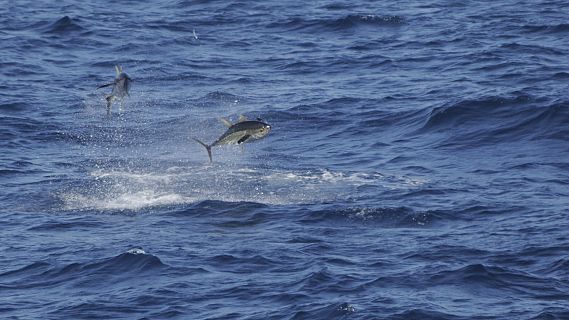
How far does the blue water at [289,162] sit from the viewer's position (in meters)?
26.8

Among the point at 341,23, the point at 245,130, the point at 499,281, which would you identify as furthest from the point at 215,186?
the point at 341,23

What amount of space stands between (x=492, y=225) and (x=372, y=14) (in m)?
25.3

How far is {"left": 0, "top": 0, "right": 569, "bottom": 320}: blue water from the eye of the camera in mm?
26797

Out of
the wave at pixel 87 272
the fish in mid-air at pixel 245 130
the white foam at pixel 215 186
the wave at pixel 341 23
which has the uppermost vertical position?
the fish in mid-air at pixel 245 130

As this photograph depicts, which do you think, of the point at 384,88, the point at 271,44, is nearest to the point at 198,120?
the point at 384,88

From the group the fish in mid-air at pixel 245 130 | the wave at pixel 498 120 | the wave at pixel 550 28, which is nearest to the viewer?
the fish in mid-air at pixel 245 130

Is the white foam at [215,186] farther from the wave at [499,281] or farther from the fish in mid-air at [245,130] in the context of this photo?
the wave at [499,281]

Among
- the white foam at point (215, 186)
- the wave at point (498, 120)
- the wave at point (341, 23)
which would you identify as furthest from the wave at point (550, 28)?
the white foam at point (215, 186)

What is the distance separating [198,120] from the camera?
136 ft

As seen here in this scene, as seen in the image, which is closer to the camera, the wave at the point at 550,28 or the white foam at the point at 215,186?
the white foam at the point at 215,186

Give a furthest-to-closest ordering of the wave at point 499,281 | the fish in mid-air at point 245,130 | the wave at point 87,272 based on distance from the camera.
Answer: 1. the fish in mid-air at point 245,130
2. the wave at point 87,272
3. the wave at point 499,281

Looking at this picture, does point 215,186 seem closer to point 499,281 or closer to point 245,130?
point 245,130

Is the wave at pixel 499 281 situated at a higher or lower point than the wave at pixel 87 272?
lower

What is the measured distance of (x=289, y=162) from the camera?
36.8 meters
